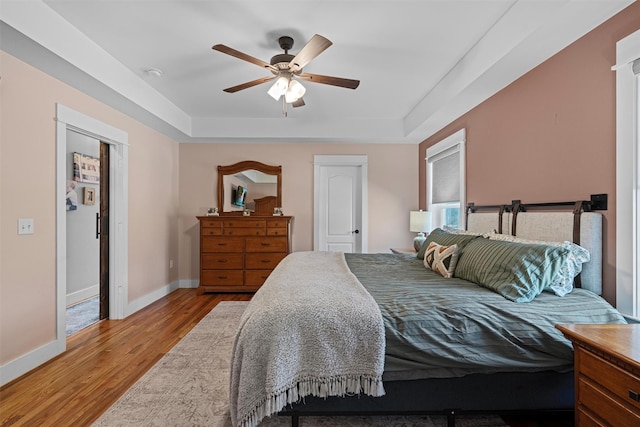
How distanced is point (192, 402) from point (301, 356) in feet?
3.20

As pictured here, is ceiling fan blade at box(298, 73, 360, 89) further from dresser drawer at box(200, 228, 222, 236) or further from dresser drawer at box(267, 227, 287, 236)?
dresser drawer at box(200, 228, 222, 236)

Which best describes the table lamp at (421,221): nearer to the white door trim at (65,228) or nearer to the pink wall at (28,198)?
the white door trim at (65,228)

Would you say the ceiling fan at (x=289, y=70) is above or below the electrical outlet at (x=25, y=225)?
above

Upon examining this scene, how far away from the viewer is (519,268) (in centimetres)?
180

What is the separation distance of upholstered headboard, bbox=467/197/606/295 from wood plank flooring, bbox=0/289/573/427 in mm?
813

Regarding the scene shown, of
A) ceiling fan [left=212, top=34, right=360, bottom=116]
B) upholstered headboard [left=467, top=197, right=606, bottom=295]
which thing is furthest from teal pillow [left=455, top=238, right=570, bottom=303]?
ceiling fan [left=212, top=34, right=360, bottom=116]

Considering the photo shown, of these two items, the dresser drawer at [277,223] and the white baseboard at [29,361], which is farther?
the dresser drawer at [277,223]

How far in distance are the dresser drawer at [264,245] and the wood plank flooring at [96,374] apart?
1146 millimetres

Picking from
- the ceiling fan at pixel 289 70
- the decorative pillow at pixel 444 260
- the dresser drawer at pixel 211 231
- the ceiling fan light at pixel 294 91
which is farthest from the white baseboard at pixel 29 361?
the decorative pillow at pixel 444 260

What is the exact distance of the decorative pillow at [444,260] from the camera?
2.37m

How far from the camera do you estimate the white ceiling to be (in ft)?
6.78

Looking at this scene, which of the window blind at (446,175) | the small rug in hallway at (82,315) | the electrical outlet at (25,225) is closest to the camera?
the electrical outlet at (25,225)

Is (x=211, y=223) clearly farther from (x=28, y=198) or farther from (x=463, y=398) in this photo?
(x=463, y=398)

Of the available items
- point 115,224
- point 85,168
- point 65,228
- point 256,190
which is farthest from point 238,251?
point 85,168
